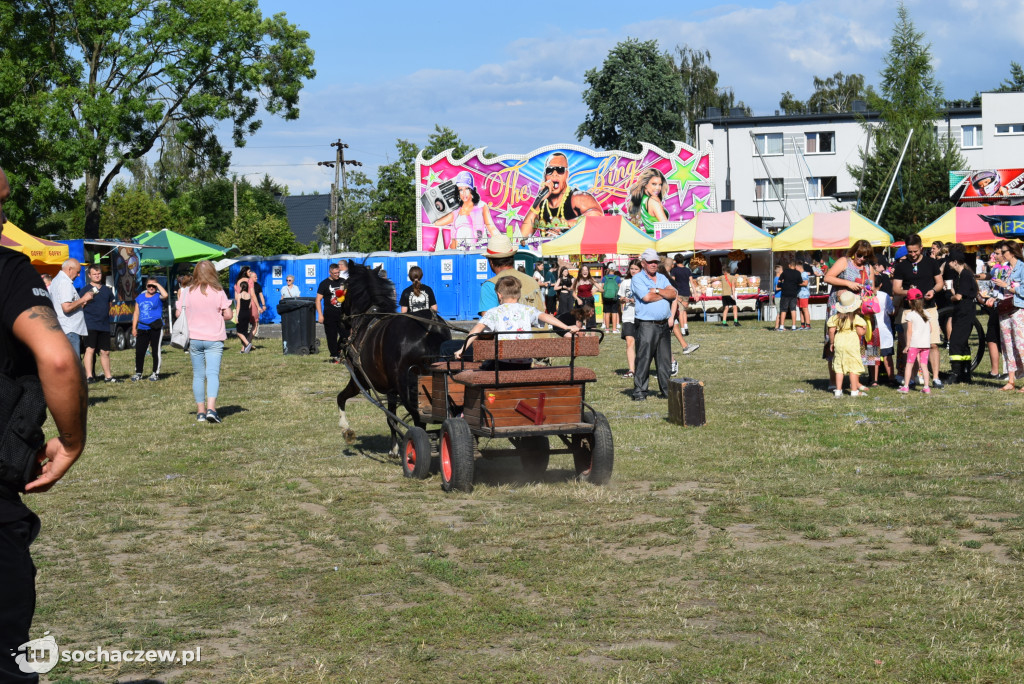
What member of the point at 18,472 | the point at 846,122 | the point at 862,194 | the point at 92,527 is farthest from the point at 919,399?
the point at 846,122

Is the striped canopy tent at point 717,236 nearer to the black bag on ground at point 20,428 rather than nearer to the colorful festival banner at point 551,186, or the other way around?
the colorful festival banner at point 551,186

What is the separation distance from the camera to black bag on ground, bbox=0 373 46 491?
2.83m

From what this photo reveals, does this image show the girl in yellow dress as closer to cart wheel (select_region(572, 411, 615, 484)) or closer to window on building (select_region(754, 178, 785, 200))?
cart wheel (select_region(572, 411, 615, 484))

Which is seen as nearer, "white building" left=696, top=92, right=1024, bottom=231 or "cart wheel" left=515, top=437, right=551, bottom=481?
"cart wheel" left=515, top=437, right=551, bottom=481

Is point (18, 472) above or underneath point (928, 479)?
above

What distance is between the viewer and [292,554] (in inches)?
265

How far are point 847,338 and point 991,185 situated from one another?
32756 mm

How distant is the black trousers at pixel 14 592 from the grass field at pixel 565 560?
69.5 inches

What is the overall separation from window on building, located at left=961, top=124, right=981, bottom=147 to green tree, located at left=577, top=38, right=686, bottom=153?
18.5 metres

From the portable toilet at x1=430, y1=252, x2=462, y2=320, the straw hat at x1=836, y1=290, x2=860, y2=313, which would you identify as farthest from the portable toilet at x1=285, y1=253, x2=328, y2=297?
the straw hat at x1=836, y1=290, x2=860, y2=313

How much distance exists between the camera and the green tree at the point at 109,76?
32.7m

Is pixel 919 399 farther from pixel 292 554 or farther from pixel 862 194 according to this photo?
pixel 862 194

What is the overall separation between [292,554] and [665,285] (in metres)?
8.42

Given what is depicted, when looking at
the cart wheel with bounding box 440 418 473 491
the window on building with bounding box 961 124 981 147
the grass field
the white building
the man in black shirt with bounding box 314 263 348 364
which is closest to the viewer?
the grass field
